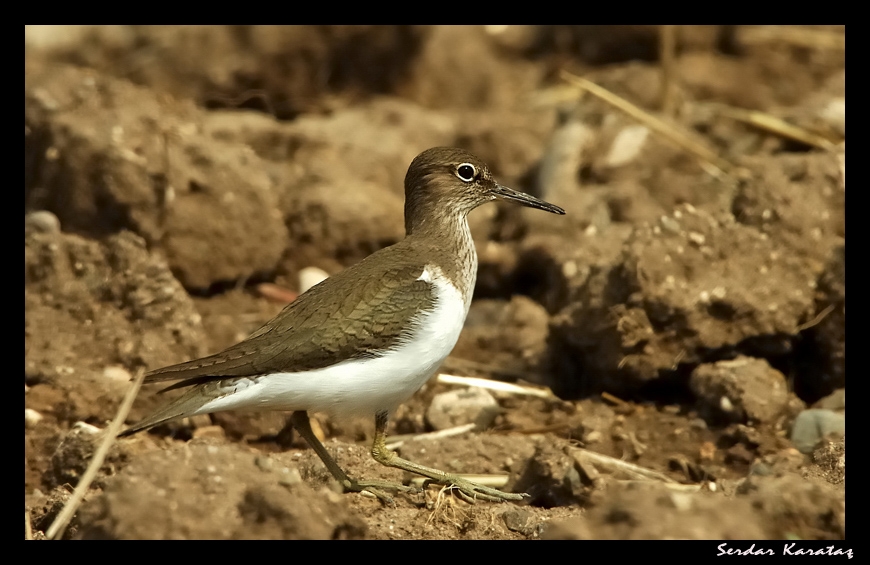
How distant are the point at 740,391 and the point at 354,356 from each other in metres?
2.73

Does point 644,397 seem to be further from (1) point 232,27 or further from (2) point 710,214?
(1) point 232,27

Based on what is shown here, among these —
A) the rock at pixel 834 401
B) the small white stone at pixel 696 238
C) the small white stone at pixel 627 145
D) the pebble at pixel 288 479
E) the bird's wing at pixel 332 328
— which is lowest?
the pebble at pixel 288 479

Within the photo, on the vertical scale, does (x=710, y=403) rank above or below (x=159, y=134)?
below

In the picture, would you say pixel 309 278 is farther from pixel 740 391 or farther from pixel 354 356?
pixel 740 391

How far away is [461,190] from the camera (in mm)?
7148

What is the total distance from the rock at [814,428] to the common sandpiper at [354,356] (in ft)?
6.45

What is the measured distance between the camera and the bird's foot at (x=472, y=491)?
20.3 ft

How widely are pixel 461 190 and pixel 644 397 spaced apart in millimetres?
2040

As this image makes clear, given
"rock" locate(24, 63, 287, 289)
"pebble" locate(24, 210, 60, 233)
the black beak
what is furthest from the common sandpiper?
"pebble" locate(24, 210, 60, 233)

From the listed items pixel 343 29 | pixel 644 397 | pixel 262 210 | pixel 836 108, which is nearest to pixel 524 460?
pixel 644 397

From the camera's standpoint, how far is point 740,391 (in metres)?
7.41

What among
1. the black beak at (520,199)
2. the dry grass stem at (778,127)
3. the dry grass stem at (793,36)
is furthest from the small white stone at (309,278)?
the dry grass stem at (793,36)

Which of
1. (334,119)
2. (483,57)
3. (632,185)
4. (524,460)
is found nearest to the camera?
(524,460)

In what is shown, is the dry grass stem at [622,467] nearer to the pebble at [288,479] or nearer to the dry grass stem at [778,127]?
the pebble at [288,479]
